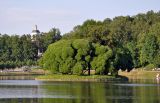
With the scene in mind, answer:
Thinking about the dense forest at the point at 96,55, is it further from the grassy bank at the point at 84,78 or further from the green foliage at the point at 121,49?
the grassy bank at the point at 84,78

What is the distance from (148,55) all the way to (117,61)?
30.0m

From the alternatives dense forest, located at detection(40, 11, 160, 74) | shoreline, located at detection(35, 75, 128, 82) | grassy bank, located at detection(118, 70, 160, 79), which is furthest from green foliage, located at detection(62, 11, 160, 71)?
shoreline, located at detection(35, 75, 128, 82)

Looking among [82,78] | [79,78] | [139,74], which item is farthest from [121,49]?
[79,78]

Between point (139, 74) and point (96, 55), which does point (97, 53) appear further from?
point (139, 74)

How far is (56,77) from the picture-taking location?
109 m

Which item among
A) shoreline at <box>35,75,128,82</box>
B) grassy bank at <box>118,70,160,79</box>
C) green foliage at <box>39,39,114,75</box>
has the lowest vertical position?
shoreline at <box>35,75,128,82</box>

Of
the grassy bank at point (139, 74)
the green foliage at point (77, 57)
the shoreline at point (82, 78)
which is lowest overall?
the shoreline at point (82, 78)

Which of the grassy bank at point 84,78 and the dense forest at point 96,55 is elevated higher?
the dense forest at point 96,55

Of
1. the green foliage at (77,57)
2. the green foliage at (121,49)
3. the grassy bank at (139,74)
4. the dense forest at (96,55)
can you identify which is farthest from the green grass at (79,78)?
the grassy bank at (139,74)

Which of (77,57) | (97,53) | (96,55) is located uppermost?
(97,53)

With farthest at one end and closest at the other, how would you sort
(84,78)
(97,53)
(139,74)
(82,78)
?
(139,74), (97,53), (82,78), (84,78)

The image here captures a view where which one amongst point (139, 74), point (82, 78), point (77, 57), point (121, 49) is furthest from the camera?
point (139, 74)

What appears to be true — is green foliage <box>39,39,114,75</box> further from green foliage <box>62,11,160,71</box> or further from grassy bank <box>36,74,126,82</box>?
grassy bank <box>36,74,126,82</box>

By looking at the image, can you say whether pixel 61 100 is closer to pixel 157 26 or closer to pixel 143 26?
pixel 157 26
